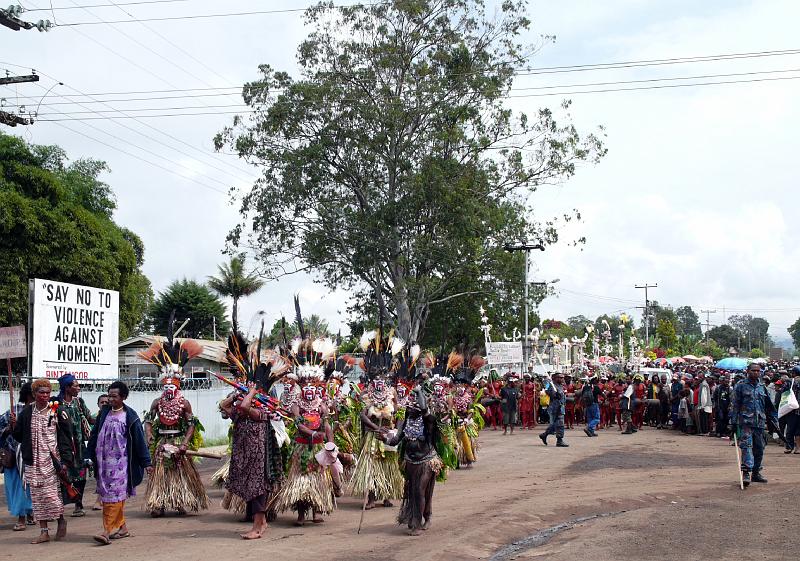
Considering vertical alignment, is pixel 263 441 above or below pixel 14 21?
below

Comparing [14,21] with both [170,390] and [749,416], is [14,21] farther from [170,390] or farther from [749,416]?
[749,416]

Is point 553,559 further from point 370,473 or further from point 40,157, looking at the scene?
point 40,157

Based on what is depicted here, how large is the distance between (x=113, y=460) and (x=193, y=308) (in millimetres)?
51321

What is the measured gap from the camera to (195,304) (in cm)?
6028

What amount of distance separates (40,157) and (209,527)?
36957mm

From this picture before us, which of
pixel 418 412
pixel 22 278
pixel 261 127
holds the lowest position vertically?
pixel 418 412

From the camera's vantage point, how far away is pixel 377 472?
12156 millimetres

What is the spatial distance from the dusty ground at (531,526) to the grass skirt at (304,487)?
26cm

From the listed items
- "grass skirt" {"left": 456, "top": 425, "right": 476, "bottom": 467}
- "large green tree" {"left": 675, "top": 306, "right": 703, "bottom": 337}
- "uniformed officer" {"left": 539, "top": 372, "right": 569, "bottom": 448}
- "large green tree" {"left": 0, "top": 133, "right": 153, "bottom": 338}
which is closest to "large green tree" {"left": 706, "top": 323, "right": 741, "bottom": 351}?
"large green tree" {"left": 675, "top": 306, "right": 703, "bottom": 337}

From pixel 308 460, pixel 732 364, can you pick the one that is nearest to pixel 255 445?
pixel 308 460

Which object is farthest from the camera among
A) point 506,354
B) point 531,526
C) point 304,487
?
point 506,354

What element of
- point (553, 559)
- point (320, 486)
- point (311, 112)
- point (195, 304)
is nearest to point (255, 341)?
point (320, 486)

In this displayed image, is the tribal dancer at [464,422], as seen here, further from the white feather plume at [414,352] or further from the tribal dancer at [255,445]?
the tribal dancer at [255,445]

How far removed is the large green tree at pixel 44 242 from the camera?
33562 mm
